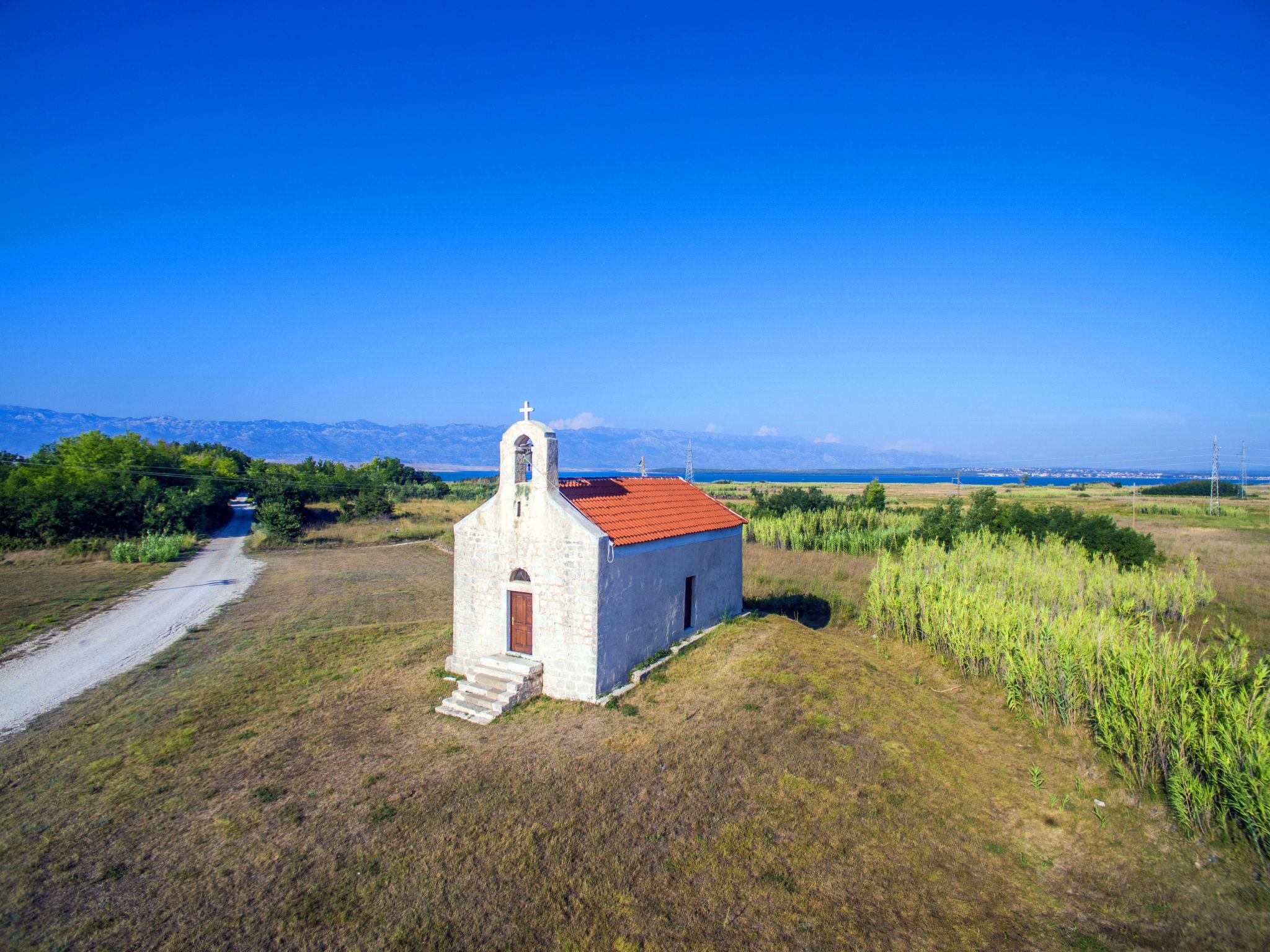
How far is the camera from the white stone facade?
527 inches

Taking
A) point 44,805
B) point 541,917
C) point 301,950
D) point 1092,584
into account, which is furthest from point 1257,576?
point 44,805

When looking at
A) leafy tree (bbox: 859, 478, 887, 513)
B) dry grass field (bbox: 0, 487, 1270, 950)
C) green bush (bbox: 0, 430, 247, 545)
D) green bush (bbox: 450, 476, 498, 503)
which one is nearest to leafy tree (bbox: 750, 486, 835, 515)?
leafy tree (bbox: 859, 478, 887, 513)

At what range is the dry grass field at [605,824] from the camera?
7.42m

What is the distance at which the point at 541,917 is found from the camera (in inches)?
295

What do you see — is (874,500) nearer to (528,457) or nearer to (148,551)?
(528,457)

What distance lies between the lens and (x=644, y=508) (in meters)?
16.4

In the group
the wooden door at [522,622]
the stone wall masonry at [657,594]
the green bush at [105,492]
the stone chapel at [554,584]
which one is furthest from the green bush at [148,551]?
the stone wall masonry at [657,594]

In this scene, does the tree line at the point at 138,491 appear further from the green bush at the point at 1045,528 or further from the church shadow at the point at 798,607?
the green bush at the point at 1045,528

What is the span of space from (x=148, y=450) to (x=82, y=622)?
35.2 m

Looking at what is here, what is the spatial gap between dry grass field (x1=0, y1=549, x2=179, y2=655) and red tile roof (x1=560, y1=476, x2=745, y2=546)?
17.7 metres

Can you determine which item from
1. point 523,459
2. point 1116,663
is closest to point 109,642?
point 523,459

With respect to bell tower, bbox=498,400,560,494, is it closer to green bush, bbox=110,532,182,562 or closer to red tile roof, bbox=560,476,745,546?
red tile roof, bbox=560,476,745,546

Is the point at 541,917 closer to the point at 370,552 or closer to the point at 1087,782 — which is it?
the point at 1087,782

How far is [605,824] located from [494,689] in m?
5.19
